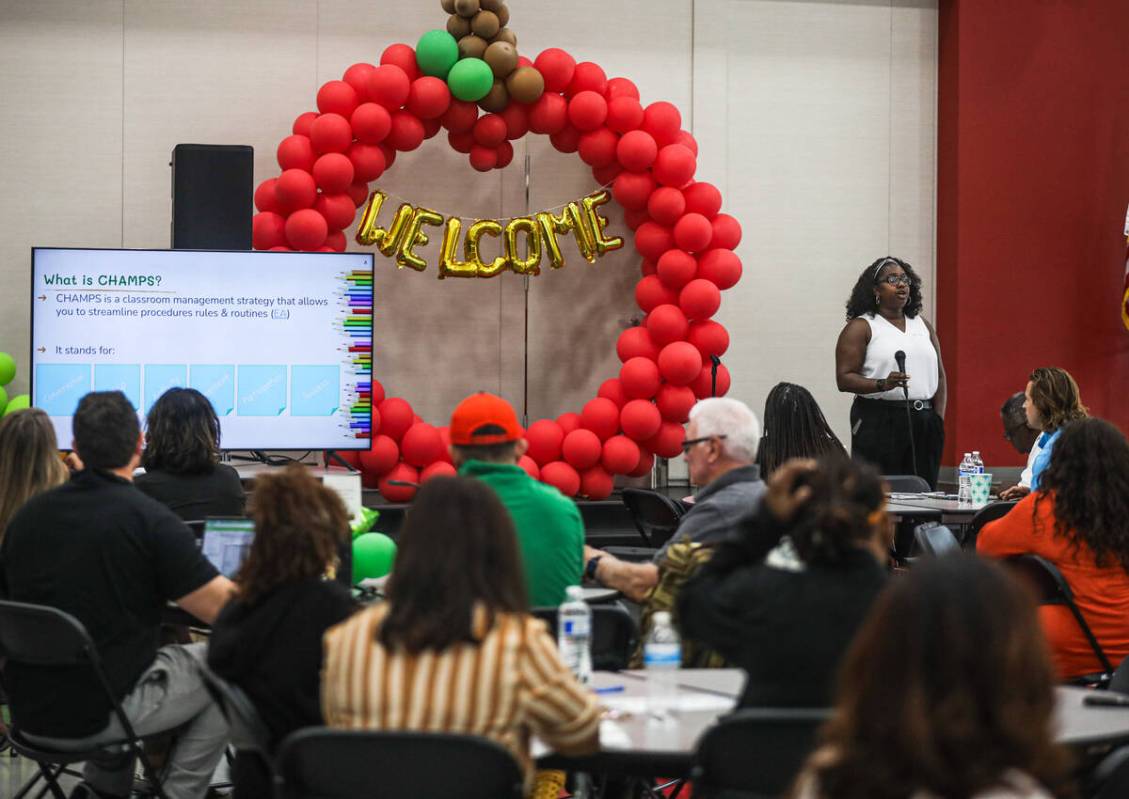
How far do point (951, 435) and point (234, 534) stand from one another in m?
5.99

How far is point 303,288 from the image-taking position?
6801 mm

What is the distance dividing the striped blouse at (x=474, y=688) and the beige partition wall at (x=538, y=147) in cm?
608

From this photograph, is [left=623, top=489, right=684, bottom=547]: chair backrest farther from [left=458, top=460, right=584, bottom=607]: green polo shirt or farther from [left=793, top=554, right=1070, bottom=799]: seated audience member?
[left=793, top=554, right=1070, bottom=799]: seated audience member

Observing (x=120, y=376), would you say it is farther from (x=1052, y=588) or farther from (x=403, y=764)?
(x=403, y=764)

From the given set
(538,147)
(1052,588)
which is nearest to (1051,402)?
(1052,588)

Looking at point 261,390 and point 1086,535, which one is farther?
point 261,390

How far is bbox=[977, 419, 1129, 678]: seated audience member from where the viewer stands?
3.86 metres

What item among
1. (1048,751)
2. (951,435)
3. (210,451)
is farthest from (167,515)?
(951,435)

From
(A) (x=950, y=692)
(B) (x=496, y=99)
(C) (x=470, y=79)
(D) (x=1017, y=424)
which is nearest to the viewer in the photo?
(A) (x=950, y=692)

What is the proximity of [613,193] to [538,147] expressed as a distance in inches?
41.6

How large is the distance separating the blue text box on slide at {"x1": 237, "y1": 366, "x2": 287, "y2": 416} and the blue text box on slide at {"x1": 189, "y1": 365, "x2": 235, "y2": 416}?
5cm

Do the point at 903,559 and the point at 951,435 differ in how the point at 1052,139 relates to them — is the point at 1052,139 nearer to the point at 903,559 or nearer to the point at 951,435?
the point at 951,435

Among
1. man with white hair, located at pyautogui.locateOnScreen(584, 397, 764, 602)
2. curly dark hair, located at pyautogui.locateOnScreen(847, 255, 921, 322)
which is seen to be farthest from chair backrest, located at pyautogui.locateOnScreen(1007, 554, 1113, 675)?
curly dark hair, located at pyautogui.locateOnScreen(847, 255, 921, 322)

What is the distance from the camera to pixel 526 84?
719 cm
